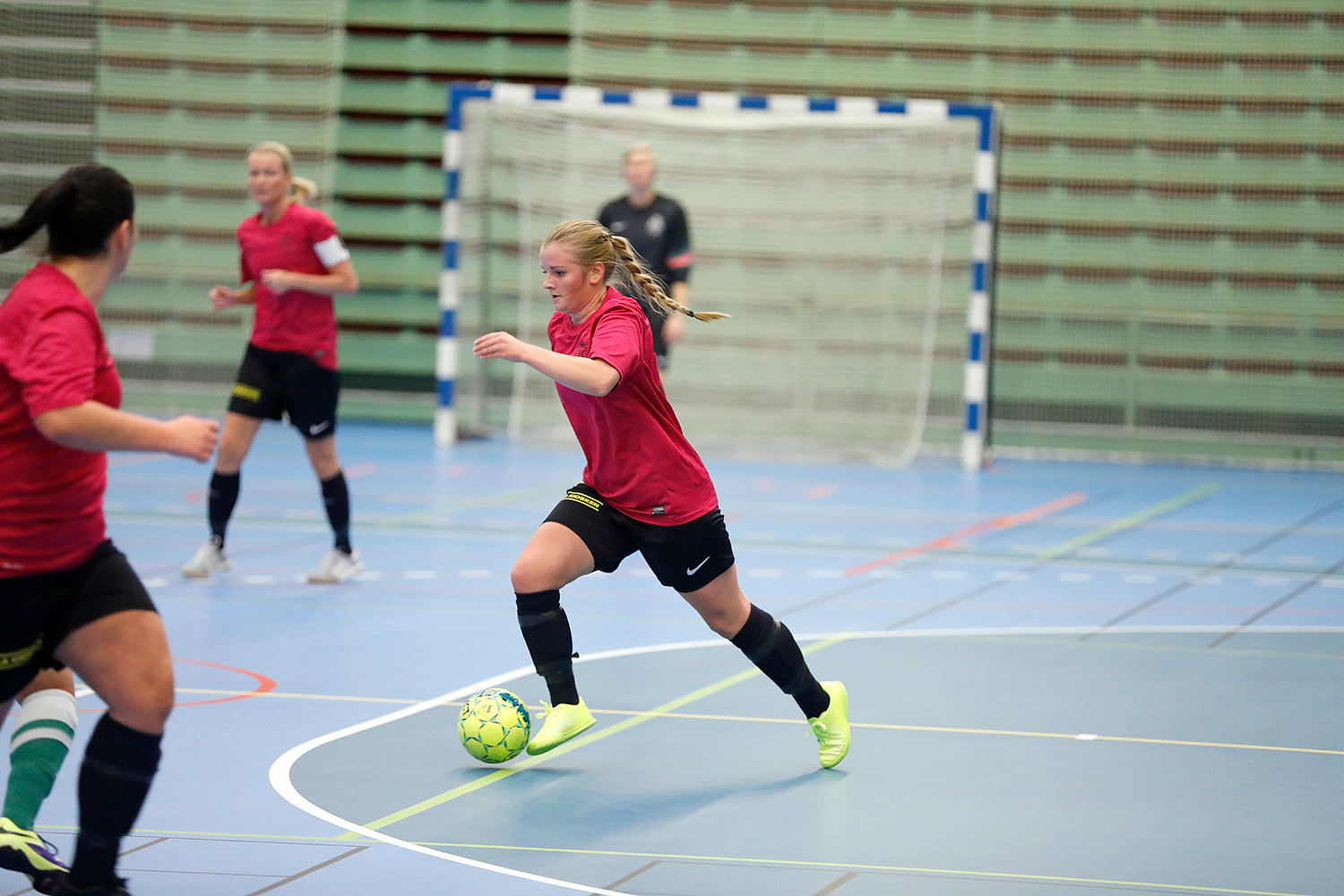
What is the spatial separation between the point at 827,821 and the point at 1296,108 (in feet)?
37.3

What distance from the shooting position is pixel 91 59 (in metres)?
14.9

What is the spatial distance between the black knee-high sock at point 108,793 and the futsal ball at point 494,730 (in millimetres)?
1403

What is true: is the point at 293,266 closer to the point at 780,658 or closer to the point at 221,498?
the point at 221,498

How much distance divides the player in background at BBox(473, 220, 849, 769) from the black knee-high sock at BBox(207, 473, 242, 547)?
10.7 feet

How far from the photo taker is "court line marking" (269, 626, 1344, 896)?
3693 mm

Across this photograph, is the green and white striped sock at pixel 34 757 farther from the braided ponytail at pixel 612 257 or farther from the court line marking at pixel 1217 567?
the court line marking at pixel 1217 567

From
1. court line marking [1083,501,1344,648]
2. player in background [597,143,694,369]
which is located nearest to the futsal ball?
court line marking [1083,501,1344,648]

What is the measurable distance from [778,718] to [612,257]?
5.38 ft

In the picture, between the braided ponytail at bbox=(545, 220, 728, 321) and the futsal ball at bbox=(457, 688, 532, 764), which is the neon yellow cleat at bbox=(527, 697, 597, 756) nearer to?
the futsal ball at bbox=(457, 688, 532, 764)

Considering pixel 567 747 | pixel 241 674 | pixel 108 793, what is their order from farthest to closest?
pixel 241 674, pixel 567 747, pixel 108 793

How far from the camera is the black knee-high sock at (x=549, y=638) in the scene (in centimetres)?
459

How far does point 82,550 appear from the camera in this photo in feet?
10.8

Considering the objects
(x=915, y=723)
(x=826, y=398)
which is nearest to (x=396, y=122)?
Result: (x=826, y=398)

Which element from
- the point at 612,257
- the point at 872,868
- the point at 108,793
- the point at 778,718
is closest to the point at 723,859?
the point at 872,868
